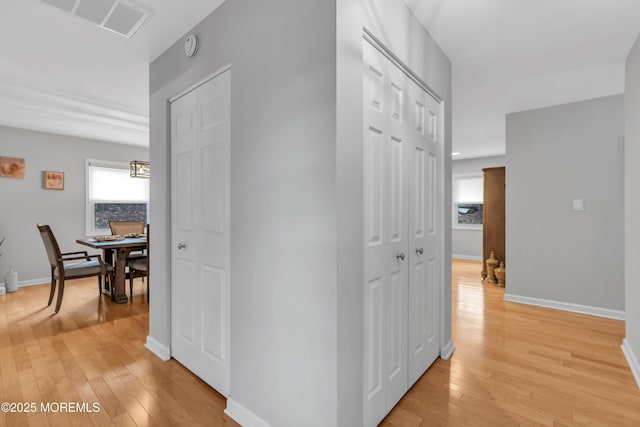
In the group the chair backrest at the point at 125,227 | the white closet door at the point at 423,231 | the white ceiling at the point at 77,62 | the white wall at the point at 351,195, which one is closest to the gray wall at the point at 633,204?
the white closet door at the point at 423,231

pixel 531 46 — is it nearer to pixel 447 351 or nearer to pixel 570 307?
pixel 447 351

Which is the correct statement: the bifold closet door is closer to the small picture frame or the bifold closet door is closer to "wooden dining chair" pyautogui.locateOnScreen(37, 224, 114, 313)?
"wooden dining chair" pyautogui.locateOnScreen(37, 224, 114, 313)

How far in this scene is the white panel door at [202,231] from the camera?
75.4 inches

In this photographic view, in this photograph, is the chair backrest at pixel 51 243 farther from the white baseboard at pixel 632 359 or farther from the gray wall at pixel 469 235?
the gray wall at pixel 469 235

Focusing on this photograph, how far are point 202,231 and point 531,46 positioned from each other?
9.59ft

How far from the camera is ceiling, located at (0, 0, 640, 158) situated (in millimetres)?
1964

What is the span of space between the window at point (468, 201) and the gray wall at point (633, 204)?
510 cm

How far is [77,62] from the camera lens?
8.68 feet

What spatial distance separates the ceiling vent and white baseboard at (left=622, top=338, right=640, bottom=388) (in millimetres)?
4160

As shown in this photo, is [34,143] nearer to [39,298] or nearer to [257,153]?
[39,298]

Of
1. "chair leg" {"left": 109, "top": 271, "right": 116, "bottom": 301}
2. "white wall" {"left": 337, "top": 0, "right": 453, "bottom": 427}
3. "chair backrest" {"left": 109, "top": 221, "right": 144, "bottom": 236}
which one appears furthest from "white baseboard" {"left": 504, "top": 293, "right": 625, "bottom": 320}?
"chair backrest" {"left": 109, "top": 221, "right": 144, "bottom": 236}

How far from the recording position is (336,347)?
4.20 ft

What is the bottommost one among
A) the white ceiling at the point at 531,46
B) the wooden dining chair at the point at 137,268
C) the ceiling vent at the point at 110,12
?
the wooden dining chair at the point at 137,268

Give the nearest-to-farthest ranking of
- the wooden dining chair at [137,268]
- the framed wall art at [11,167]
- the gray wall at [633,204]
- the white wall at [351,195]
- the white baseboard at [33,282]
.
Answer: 1. the white wall at [351,195]
2. the gray wall at [633,204]
3. the wooden dining chair at [137,268]
4. the framed wall art at [11,167]
5. the white baseboard at [33,282]
